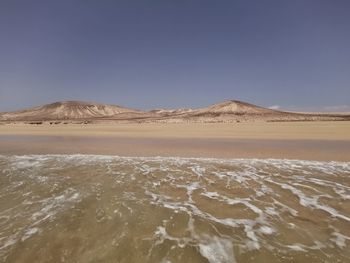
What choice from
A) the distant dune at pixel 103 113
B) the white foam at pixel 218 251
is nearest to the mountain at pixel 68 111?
the distant dune at pixel 103 113

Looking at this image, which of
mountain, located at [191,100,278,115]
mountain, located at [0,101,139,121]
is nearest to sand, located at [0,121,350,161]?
mountain, located at [191,100,278,115]

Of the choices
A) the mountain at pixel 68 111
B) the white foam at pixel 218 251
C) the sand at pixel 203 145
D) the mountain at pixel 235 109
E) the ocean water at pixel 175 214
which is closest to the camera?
the white foam at pixel 218 251

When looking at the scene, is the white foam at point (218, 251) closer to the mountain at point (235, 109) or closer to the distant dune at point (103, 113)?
the distant dune at point (103, 113)

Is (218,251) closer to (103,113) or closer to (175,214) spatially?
(175,214)

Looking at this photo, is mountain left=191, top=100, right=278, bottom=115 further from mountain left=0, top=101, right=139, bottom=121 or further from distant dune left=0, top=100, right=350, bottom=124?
mountain left=0, top=101, right=139, bottom=121

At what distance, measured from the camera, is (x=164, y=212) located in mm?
4715

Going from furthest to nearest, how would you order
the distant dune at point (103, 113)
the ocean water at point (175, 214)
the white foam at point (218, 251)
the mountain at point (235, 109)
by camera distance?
1. the distant dune at point (103, 113)
2. the mountain at point (235, 109)
3. the ocean water at point (175, 214)
4. the white foam at point (218, 251)

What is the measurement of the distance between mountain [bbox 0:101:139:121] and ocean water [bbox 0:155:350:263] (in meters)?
83.6

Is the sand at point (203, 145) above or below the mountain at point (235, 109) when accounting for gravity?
below

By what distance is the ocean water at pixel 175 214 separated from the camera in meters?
3.35

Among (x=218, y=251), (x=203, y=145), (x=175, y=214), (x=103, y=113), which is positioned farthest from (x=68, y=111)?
(x=218, y=251)

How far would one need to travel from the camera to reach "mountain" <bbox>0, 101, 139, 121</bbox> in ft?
289

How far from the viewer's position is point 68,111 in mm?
92062

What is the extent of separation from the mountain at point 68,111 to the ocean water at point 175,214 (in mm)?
83578
